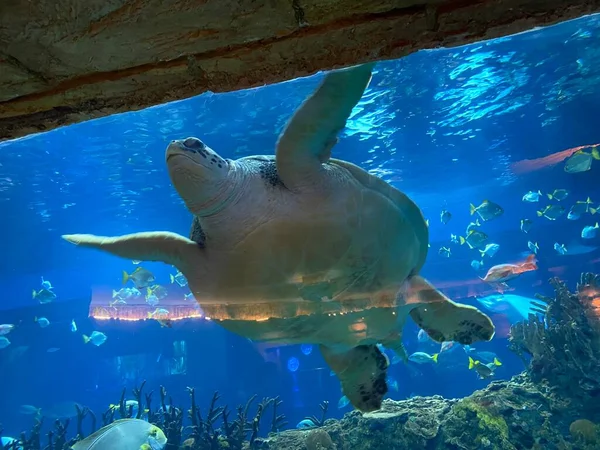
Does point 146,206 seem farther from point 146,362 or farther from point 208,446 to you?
point 208,446

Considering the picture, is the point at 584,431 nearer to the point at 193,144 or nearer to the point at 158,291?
the point at 193,144

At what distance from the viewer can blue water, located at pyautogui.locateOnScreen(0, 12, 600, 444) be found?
874cm

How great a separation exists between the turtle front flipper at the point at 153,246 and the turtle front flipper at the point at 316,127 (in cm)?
92

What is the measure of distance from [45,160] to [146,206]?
5683mm

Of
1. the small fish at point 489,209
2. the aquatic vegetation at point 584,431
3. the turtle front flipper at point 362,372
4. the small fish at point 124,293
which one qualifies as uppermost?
the small fish at point 124,293

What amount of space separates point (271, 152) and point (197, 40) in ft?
13.9

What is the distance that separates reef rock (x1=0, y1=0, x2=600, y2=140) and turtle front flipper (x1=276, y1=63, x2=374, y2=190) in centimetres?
63

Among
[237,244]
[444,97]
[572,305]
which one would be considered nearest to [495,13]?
[237,244]

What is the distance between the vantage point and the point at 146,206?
629 inches

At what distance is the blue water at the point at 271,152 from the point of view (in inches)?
344

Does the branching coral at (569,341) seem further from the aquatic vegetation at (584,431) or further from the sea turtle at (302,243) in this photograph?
the sea turtle at (302,243)

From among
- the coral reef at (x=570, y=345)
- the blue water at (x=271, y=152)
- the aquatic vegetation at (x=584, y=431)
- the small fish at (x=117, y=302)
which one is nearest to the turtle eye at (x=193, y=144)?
the blue water at (x=271, y=152)

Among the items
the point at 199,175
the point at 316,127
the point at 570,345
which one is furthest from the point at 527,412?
the point at 199,175

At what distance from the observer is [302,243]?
2.86 m
